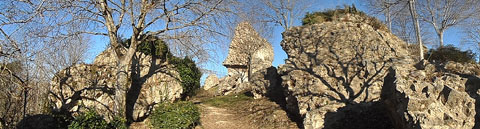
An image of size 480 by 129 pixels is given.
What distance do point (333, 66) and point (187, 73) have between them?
534cm

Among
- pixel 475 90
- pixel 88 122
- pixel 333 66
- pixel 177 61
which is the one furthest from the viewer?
pixel 177 61

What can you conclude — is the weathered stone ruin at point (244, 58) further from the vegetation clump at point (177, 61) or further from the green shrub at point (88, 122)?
the green shrub at point (88, 122)

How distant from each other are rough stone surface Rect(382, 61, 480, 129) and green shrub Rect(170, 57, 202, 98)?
7.55m

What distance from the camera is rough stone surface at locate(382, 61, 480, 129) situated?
4.44 m

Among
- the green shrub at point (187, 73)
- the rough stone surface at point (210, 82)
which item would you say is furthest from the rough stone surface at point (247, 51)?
the green shrub at point (187, 73)

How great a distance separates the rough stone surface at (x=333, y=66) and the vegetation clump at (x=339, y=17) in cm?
132

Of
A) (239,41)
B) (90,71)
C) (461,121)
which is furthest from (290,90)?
(239,41)

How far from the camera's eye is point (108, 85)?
971 centimetres

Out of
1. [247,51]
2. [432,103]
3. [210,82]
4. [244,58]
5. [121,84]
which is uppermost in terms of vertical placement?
[247,51]

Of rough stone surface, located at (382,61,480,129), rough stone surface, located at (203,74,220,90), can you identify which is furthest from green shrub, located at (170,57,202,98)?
rough stone surface, located at (203,74,220,90)

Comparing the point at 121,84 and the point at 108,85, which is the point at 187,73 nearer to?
the point at 108,85

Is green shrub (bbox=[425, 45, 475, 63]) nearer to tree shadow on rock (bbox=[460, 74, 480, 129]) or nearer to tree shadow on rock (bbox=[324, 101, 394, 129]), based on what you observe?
tree shadow on rock (bbox=[324, 101, 394, 129])

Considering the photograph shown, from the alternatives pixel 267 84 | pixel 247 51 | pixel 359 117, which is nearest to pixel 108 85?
pixel 267 84

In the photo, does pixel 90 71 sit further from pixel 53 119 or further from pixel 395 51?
pixel 395 51
